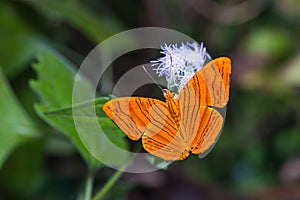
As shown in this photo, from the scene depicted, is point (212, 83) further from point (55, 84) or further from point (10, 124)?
point (10, 124)

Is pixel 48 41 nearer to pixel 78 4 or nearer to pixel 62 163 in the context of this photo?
pixel 78 4

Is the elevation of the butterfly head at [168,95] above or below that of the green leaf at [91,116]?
above

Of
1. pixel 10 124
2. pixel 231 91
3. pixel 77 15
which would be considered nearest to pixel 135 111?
pixel 10 124

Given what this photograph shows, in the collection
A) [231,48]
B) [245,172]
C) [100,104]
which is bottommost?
[245,172]

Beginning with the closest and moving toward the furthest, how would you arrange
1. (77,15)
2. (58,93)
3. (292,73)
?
(58,93)
(77,15)
(292,73)

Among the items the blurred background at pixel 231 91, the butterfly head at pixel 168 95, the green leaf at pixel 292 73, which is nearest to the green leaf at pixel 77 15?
the blurred background at pixel 231 91

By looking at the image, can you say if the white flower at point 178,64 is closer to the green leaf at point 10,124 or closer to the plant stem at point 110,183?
the plant stem at point 110,183

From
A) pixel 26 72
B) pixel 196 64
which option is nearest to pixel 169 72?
pixel 196 64
